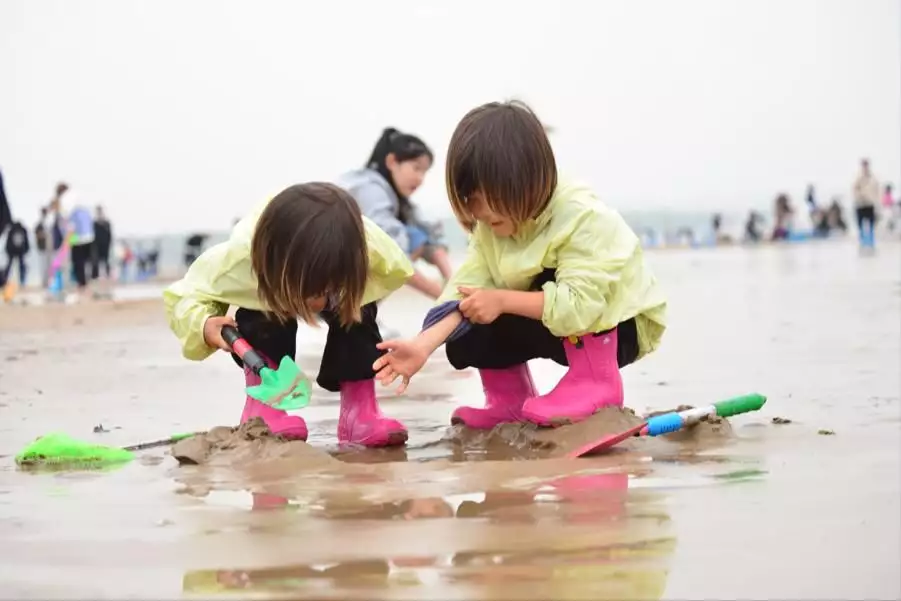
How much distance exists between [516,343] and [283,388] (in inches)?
20.7

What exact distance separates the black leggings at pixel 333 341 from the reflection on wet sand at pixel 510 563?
34.2 inches

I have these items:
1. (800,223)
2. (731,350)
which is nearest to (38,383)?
(731,350)

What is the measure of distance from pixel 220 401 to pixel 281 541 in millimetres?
2034

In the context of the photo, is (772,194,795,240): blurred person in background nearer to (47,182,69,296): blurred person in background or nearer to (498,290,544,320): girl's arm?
(47,182,69,296): blurred person in background

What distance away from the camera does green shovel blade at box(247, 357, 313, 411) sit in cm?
299

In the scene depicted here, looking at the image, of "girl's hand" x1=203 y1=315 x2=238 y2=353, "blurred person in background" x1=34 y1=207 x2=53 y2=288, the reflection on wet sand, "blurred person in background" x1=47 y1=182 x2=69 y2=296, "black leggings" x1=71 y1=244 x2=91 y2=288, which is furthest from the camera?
"blurred person in background" x1=34 y1=207 x2=53 y2=288

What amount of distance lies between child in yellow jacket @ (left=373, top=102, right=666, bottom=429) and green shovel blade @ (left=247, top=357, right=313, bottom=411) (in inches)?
6.6

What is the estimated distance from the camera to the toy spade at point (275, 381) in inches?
118

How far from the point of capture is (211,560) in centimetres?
195

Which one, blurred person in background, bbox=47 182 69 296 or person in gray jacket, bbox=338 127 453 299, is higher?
person in gray jacket, bbox=338 127 453 299

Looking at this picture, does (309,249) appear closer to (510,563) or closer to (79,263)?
(510,563)

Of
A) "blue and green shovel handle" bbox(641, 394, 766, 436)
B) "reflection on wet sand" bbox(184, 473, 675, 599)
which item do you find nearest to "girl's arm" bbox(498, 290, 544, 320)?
"blue and green shovel handle" bbox(641, 394, 766, 436)

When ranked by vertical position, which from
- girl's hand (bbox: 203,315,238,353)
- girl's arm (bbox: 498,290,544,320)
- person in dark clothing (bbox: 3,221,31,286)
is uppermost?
A: girl's arm (bbox: 498,290,544,320)

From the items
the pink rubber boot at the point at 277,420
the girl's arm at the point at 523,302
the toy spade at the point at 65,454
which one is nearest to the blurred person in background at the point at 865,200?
the girl's arm at the point at 523,302
